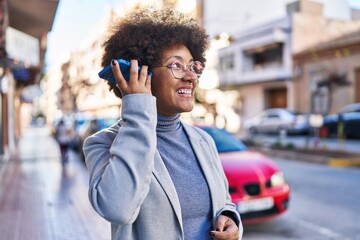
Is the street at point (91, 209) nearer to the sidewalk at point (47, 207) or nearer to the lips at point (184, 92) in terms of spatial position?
the sidewalk at point (47, 207)

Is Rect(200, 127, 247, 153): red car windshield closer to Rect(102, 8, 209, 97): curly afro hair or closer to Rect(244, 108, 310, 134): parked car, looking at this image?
Rect(102, 8, 209, 97): curly afro hair

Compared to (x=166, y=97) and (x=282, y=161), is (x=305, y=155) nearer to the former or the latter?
(x=282, y=161)

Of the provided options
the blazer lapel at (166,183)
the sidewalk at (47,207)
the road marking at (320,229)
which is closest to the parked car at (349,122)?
the sidewalk at (47,207)

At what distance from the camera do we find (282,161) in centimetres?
1316

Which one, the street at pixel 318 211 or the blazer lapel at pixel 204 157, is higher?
the blazer lapel at pixel 204 157

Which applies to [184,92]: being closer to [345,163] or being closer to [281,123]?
[345,163]

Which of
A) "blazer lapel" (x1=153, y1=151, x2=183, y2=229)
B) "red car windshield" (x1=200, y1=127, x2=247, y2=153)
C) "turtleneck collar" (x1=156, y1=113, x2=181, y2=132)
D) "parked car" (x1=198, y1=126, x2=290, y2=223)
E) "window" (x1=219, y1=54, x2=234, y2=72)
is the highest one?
A: "window" (x1=219, y1=54, x2=234, y2=72)

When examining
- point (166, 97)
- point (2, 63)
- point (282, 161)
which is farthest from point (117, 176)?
point (282, 161)

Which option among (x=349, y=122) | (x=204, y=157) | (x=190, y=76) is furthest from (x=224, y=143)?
(x=349, y=122)

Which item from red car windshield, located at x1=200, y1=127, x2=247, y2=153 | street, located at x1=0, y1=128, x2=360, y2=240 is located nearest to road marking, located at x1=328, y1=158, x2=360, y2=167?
street, located at x1=0, y1=128, x2=360, y2=240

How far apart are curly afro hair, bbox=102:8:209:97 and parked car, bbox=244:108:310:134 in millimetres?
20903

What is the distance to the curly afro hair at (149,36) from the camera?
1.59m

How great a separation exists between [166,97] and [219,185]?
0.44 metres

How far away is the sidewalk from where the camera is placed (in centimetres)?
518
